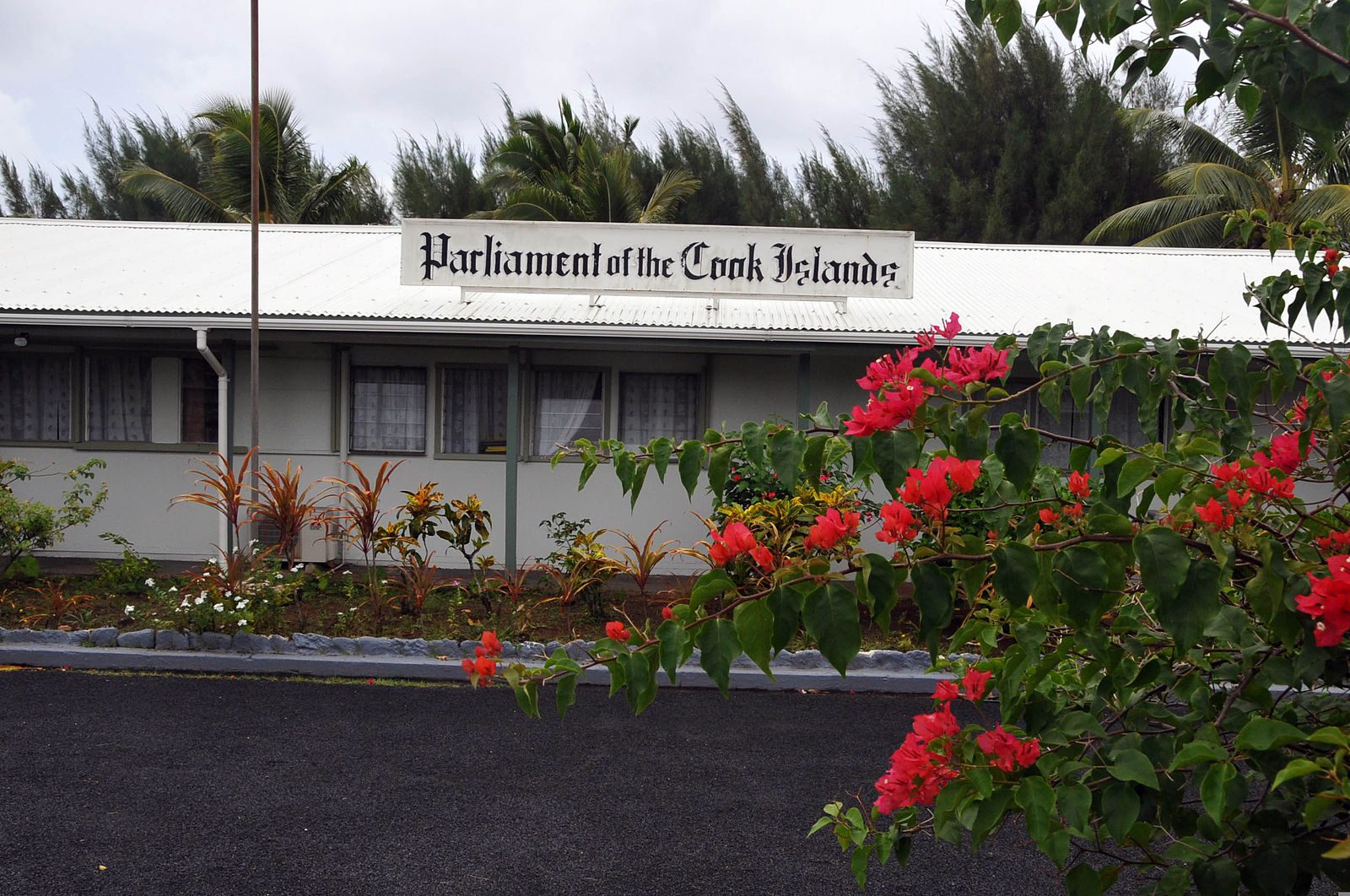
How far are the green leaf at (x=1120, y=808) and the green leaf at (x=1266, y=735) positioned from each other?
9.6 inches

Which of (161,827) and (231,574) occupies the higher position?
(231,574)

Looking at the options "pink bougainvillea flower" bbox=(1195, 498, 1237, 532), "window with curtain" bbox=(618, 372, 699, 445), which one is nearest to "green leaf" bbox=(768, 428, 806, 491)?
"pink bougainvillea flower" bbox=(1195, 498, 1237, 532)

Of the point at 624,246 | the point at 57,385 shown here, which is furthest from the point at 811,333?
the point at 57,385

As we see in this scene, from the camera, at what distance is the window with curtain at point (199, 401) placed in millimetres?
11984

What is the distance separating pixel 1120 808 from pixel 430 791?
14.2 ft

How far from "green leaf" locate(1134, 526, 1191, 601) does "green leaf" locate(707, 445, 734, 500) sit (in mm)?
637

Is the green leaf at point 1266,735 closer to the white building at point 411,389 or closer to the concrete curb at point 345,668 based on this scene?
the concrete curb at point 345,668

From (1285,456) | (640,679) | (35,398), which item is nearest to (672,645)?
(640,679)

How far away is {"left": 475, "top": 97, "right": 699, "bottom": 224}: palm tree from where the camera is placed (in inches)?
959

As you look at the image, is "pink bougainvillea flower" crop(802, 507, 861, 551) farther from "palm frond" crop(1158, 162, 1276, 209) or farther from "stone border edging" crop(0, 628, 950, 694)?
"palm frond" crop(1158, 162, 1276, 209)

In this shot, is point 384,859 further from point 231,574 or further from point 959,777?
point 231,574

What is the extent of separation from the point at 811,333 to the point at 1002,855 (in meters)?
6.07

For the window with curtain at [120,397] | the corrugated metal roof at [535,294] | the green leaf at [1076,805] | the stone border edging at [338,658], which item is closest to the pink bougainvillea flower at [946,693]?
the green leaf at [1076,805]

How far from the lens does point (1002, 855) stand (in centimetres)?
495
